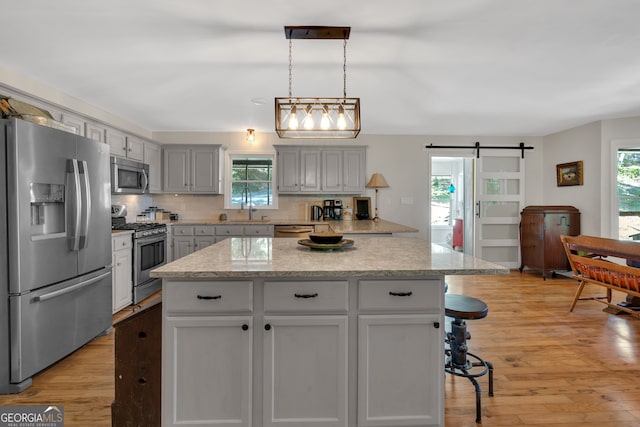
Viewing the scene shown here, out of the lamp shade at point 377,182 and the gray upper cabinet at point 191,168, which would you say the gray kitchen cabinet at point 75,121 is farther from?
the lamp shade at point 377,182

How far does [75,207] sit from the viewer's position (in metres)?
2.54

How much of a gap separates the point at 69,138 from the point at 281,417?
2532mm

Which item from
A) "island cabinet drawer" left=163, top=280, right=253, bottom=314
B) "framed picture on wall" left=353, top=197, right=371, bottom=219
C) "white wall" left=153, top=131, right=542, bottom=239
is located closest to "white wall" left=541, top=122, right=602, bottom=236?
"white wall" left=153, top=131, right=542, bottom=239

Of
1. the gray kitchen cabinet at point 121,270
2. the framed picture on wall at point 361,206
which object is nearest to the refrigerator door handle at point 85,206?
the gray kitchen cabinet at point 121,270

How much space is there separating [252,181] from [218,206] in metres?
0.71

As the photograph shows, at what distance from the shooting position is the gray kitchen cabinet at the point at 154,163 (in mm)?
4858

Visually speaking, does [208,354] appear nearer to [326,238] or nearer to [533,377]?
[326,238]

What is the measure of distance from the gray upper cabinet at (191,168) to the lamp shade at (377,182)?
2.47 meters

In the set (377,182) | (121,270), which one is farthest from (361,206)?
(121,270)

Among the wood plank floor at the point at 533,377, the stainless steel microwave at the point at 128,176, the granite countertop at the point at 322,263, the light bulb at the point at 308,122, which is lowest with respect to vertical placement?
the wood plank floor at the point at 533,377

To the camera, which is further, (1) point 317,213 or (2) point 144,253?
(1) point 317,213

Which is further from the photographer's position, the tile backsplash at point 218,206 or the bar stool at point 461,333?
the tile backsplash at point 218,206

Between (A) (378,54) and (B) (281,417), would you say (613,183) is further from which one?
(B) (281,417)

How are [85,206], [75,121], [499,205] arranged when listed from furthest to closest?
[499,205], [75,121], [85,206]
